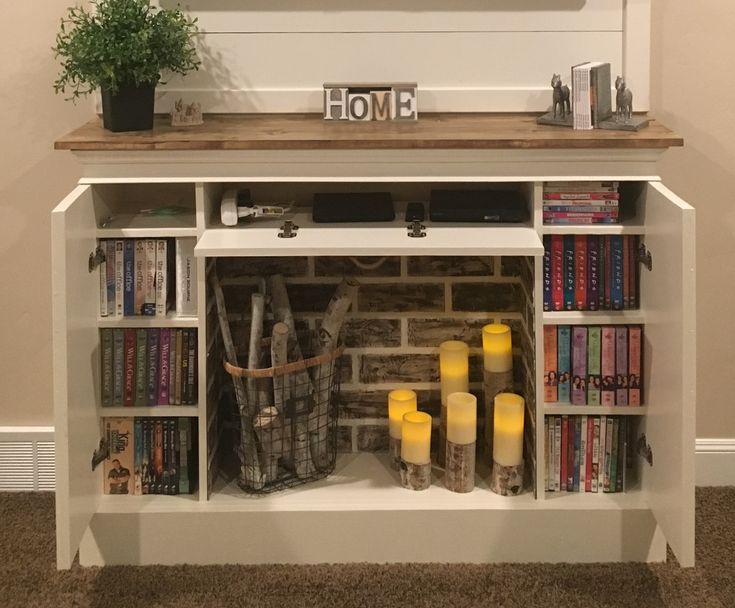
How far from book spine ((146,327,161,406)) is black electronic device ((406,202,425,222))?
59 cm

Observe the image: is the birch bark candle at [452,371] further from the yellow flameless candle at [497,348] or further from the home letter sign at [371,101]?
the home letter sign at [371,101]

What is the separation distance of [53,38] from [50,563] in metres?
1.18

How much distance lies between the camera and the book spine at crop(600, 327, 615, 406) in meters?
2.14

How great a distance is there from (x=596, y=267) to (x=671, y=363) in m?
0.29

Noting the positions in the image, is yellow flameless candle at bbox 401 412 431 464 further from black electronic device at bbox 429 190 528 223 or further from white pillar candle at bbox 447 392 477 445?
black electronic device at bbox 429 190 528 223

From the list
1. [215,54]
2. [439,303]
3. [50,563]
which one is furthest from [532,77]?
[50,563]

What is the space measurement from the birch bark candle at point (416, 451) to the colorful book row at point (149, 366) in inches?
18.7

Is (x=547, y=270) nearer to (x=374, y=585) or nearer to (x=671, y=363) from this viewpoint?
(x=671, y=363)

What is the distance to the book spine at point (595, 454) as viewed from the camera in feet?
7.14

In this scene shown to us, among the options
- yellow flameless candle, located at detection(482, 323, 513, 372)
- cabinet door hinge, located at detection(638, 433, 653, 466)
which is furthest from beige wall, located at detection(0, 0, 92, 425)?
cabinet door hinge, located at detection(638, 433, 653, 466)

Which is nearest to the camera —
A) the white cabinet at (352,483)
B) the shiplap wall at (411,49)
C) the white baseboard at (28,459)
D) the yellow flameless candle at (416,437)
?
the white cabinet at (352,483)

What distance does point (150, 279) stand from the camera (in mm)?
2145

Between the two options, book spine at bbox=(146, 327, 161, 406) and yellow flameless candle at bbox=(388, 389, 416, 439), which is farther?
yellow flameless candle at bbox=(388, 389, 416, 439)

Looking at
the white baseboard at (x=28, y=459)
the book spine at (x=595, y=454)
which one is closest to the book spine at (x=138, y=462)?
the white baseboard at (x=28, y=459)
